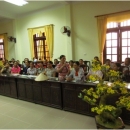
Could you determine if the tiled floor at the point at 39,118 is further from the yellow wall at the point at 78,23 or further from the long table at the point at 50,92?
the yellow wall at the point at 78,23

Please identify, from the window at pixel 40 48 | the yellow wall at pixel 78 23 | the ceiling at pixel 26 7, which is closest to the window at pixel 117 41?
the yellow wall at pixel 78 23

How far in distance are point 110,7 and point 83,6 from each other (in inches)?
44.2

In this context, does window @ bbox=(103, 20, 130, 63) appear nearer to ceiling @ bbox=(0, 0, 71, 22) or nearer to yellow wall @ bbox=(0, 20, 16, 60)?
ceiling @ bbox=(0, 0, 71, 22)

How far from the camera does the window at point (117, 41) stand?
5363 mm

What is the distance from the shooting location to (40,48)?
7469 millimetres

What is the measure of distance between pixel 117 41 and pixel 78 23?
5.90 feet

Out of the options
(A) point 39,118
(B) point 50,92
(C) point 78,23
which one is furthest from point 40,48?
(A) point 39,118

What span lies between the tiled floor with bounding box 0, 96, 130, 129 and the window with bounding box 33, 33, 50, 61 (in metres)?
3.90

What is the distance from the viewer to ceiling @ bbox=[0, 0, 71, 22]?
6.00 meters

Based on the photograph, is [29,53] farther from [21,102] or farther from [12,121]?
[12,121]

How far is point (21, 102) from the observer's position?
13.2 ft

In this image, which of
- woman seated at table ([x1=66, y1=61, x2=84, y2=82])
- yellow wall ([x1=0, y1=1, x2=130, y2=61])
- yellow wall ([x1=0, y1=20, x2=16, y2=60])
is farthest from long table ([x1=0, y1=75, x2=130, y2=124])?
yellow wall ([x1=0, y1=20, x2=16, y2=60])

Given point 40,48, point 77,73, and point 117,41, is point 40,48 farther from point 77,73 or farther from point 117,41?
point 77,73

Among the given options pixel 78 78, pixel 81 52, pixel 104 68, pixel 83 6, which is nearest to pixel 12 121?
pixel 78 78
